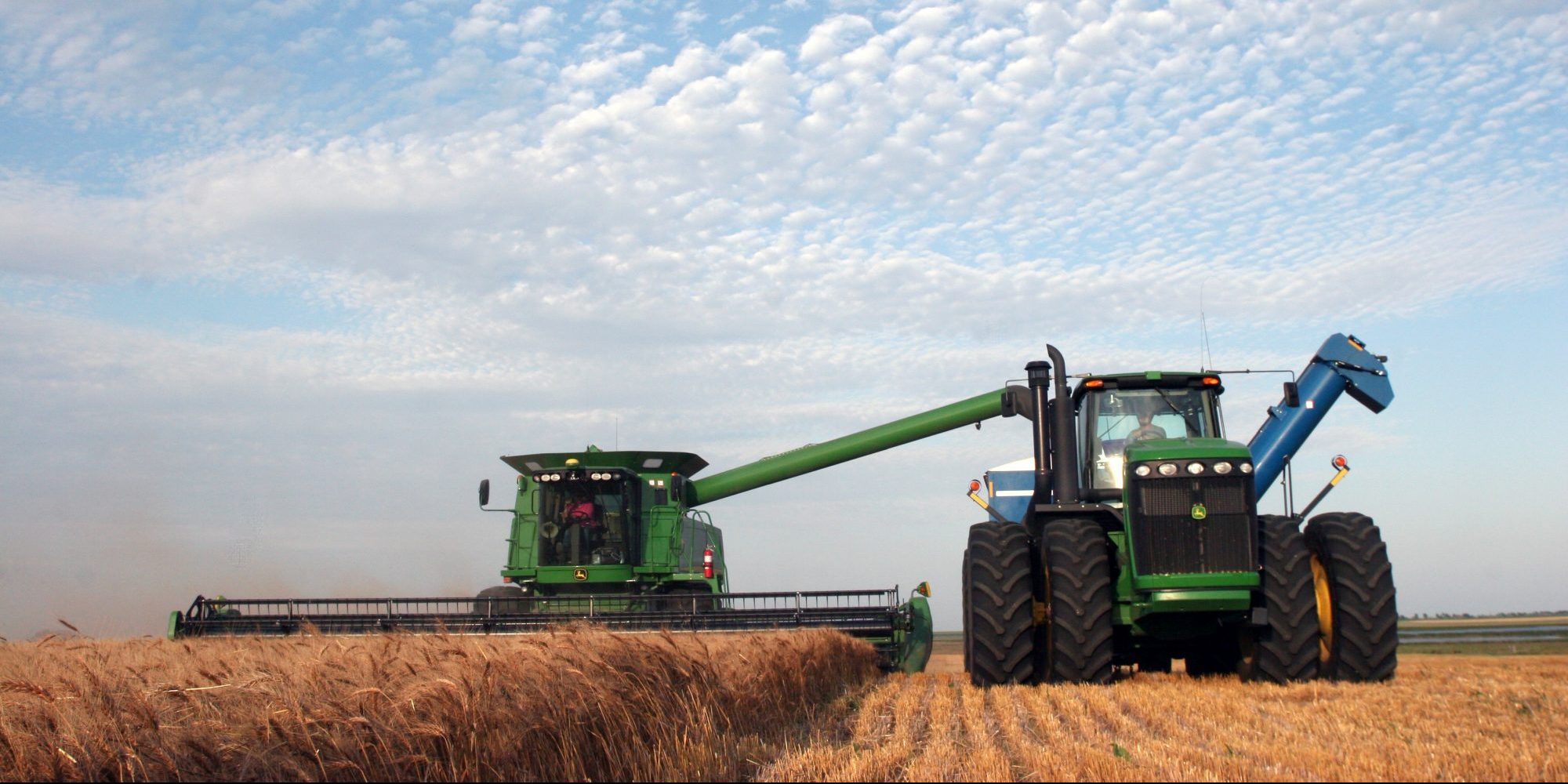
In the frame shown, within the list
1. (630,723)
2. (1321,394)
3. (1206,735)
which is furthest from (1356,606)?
(630,723)

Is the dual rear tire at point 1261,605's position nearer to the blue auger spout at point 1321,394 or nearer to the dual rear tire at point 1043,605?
the dual rear tire at point 1043,605

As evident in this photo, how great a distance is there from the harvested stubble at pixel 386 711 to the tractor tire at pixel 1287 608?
4.29m

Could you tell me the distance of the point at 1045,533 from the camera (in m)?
9.84

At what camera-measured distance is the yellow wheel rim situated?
31.5 ft

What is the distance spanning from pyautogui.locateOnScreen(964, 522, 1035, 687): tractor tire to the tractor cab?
3.85ft

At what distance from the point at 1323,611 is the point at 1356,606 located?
53cm

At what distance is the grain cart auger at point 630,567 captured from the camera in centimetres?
1252

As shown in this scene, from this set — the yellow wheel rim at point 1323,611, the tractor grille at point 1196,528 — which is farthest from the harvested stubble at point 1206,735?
the tractor grille at point 1196,528

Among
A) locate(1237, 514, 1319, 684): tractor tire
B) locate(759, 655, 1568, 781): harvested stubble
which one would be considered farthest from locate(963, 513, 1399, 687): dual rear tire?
locate(759, 655, 1568, 781): harvested stubble

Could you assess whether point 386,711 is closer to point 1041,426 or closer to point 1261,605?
point 1261,605

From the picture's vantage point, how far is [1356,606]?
9.32 m

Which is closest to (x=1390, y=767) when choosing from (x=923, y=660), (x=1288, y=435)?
(x=923, y=660)

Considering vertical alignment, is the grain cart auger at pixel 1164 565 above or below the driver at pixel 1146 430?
below

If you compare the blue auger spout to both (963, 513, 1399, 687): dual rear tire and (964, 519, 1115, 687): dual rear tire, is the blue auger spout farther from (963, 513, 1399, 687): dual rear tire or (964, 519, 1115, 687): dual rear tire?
(964, 519, 1115, 687): dual rear tire
